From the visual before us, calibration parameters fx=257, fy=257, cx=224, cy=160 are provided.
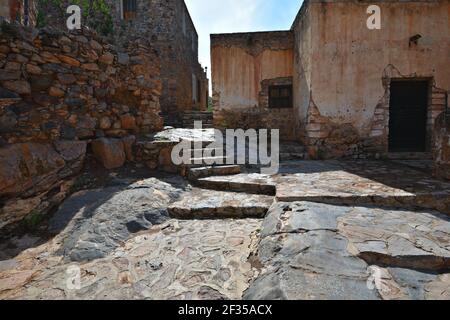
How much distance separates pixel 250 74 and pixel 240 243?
632 cm

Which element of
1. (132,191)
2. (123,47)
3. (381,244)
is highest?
(123,47)

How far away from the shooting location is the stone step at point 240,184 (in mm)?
3678

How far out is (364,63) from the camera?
5719mm

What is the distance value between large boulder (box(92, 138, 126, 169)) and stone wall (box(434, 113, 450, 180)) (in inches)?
193

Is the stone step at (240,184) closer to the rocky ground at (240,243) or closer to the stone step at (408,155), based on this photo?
the rocky ground at (240,243)

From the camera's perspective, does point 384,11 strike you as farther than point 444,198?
Yes

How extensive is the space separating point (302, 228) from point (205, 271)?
0.96 meters

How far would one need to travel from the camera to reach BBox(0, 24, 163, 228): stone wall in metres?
2.98

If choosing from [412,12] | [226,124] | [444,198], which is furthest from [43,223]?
[412,12]

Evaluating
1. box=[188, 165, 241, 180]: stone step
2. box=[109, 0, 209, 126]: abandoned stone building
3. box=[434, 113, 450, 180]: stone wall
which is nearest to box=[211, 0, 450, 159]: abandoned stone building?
box=[434, 113, 450, 180]: stone wall

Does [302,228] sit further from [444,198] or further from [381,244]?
[444,198]

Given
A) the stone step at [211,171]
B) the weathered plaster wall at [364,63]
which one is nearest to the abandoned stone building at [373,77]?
the weathered plaster wall at [364,63]

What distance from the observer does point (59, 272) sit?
2.16m

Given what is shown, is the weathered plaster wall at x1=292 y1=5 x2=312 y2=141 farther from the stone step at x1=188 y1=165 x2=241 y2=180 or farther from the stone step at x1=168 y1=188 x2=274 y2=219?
the stone step at x1=168 y1=188 x2=274 y2=219
